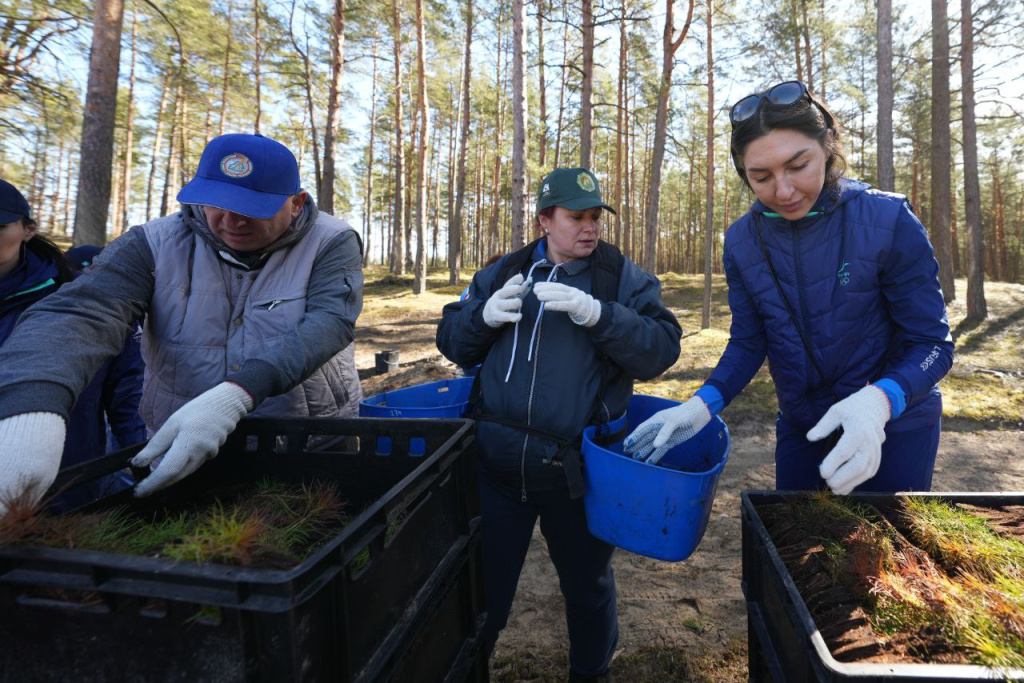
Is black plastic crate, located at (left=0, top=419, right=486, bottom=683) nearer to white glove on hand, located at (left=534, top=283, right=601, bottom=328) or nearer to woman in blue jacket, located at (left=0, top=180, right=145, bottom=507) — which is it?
white glove on hand, located at (left=534, top=283, right=601, bottom=328)

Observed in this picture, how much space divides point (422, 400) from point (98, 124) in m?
5.63

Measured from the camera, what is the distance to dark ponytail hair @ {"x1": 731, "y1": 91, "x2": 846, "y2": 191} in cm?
156

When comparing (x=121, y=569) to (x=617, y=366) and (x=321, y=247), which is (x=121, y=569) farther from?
(x=617, y=366)

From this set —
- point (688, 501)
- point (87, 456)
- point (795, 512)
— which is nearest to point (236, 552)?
point (688, 501)

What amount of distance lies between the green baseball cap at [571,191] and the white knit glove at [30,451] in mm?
1595

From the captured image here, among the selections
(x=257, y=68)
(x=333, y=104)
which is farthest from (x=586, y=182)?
(x=257, y=68)

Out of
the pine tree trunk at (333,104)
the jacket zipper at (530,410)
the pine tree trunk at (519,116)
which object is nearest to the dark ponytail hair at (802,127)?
the jacket zipper at (530,410)

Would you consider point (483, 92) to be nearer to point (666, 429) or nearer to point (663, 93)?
point (663, 93)

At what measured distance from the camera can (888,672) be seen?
799 millimetres

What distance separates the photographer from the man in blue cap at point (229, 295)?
1473 millimetres

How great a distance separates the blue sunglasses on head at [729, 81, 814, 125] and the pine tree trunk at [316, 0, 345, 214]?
11553mm

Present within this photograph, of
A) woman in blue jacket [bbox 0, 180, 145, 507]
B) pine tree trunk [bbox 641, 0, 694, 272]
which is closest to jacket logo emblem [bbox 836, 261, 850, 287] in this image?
woman in blue jacket [bbox 0, 180, 145, 507]

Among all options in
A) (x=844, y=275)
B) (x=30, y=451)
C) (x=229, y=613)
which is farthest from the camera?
(x=844, y=275)

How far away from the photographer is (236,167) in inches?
63.7
